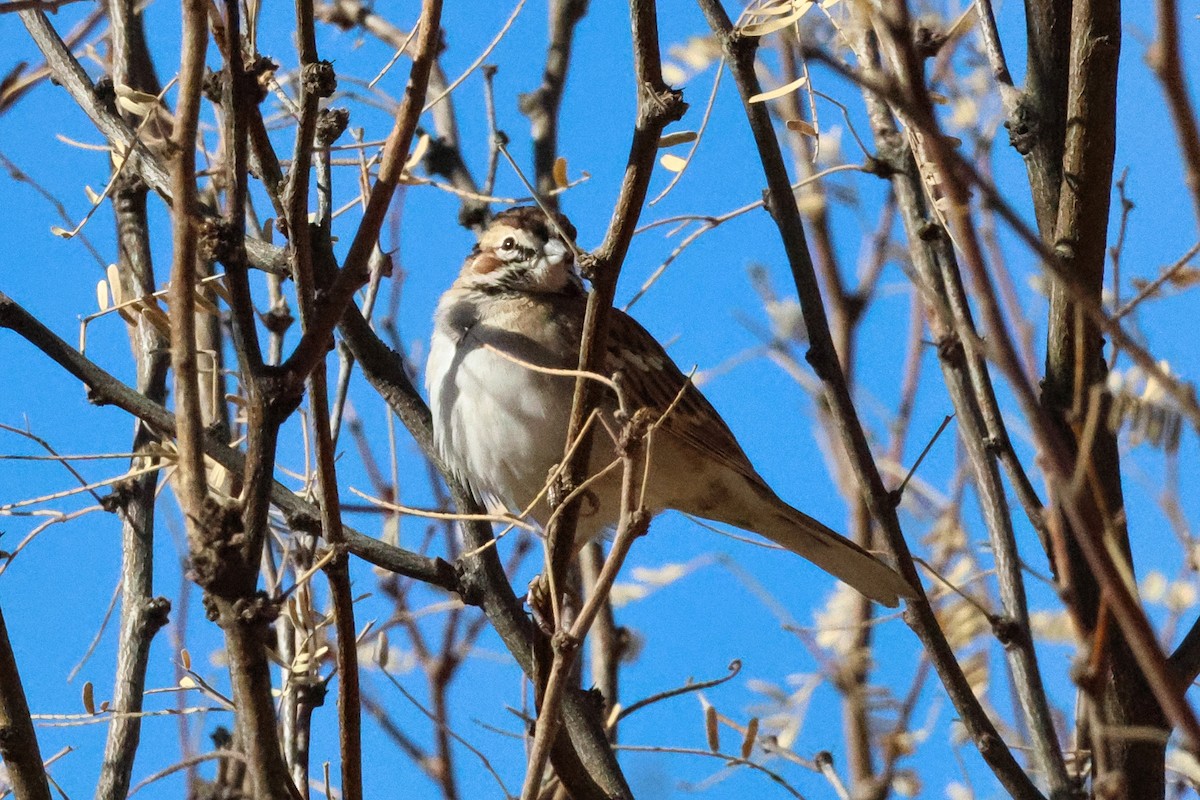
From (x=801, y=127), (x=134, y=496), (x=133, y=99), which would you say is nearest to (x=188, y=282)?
(x=133, y=99)

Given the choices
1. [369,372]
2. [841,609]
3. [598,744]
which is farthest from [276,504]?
[841,609]

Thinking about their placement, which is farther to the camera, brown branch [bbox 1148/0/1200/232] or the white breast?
the white breast

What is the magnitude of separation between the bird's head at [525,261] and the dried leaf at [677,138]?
1.43m

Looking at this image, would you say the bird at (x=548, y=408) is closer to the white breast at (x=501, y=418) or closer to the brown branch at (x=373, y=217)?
the white breast at (x=501, y=418)

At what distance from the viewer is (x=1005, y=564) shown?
2.97 metres

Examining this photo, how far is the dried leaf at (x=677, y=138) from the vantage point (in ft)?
7.86

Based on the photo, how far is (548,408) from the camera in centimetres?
352

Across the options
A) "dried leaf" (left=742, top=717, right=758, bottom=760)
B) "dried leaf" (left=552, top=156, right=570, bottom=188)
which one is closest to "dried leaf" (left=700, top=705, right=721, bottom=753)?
"dried leaf" (left=742, top=717, right=758, bottom=760)

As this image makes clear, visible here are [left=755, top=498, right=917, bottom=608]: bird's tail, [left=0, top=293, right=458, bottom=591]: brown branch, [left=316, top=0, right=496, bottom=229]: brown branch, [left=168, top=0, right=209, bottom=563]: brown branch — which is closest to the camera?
[left=168, top=0, right=209, bottom=563]: brown branch

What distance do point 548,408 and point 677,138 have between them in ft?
3.98

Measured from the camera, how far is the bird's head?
12.9 ft

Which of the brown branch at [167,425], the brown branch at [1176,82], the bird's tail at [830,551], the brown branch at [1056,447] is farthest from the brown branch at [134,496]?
the brown branch at [1176,82]

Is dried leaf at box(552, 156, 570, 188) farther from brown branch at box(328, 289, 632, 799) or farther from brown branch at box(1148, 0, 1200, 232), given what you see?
brown branch at box(1148, 0, 1200, 232)

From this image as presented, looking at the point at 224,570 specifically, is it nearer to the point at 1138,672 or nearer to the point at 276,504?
the point at 276,504
